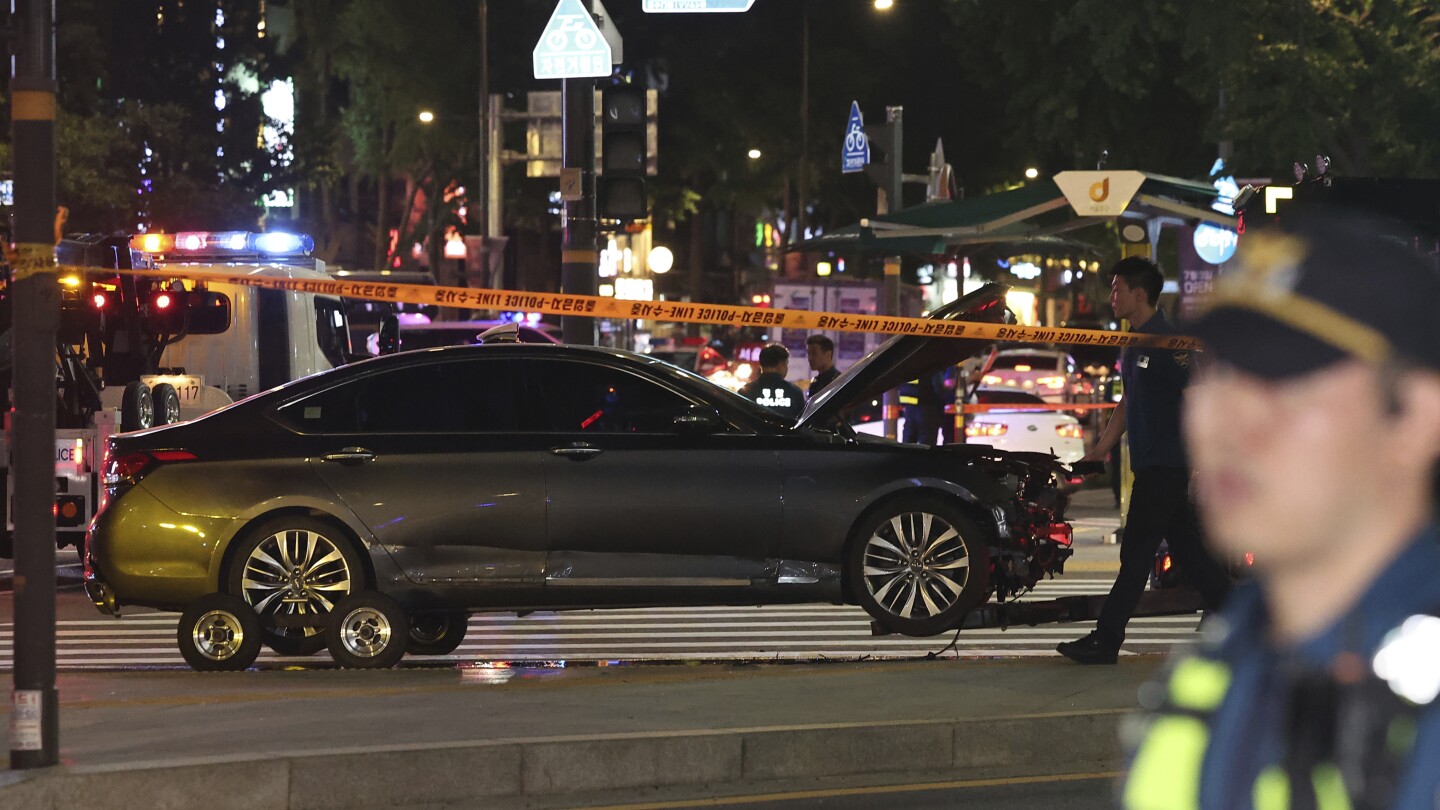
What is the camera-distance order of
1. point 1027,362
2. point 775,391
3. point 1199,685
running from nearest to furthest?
1. point 1199,685
2. point 775,391
3. point 1027,362

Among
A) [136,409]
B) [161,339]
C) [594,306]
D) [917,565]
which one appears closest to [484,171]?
[161,339]

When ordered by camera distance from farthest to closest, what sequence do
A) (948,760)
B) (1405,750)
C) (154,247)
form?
(154,247) → (948,760) → (1405,750)

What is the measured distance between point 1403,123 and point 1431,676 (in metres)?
29.9

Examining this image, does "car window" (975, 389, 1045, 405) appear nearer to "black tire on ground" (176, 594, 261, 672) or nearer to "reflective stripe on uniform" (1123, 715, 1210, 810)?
"black tire on ground" (176, 594, 261, 672)

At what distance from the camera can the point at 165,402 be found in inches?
555

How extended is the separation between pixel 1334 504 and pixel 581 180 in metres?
13.4

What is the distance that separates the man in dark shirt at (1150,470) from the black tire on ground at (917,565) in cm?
94

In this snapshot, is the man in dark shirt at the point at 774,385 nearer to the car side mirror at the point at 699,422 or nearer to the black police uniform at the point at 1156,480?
the car side mirror at the point at 699,422

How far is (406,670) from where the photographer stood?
31.4ft

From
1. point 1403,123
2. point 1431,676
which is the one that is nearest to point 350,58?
point 1403,123

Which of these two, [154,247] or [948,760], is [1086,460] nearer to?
[948,760]

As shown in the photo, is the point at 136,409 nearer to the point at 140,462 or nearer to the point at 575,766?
the point at 140,462

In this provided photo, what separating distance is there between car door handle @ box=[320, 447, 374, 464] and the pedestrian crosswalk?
3.43 feet

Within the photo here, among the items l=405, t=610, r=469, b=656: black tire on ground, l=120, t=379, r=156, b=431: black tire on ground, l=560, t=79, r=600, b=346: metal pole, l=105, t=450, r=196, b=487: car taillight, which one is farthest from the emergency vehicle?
l=405, t=610, r=469, b=656: black tire on ground
